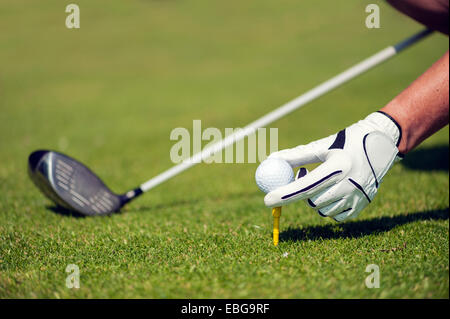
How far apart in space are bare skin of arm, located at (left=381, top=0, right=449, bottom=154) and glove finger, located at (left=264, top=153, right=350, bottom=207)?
0.51m

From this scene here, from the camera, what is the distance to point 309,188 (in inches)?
126

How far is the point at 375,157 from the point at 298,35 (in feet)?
89.6

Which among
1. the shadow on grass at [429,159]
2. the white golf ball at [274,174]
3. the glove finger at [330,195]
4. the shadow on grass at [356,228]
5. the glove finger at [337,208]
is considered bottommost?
the shadow on grass at [356,228]

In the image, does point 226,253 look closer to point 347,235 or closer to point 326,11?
point 347,235

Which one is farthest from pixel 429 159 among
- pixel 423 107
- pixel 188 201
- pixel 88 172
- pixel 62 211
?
pixel 62 211

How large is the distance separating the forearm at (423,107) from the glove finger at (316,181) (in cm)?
51

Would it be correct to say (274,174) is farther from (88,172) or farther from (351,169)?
(88,172)

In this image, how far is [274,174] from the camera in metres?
3.41

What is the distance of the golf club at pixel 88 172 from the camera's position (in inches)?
194

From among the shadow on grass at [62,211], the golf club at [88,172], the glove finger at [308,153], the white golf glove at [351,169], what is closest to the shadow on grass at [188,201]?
the golf club at [88,172]

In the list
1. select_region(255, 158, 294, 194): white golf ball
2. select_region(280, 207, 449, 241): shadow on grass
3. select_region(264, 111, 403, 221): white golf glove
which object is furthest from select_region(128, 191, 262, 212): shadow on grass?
select_region(264, 111, 403, 221): white golf glove

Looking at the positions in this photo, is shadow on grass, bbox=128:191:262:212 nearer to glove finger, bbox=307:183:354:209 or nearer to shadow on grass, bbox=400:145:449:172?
shadow on grass, bbox=400:145:449:172

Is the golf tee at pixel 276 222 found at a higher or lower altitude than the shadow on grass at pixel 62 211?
higher

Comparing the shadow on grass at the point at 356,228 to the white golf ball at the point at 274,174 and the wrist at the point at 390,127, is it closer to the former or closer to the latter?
the white golf ball at the point at 274,174
